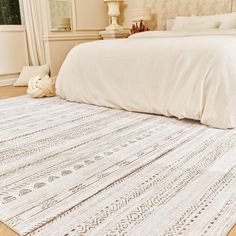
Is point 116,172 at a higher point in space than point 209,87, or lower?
lower

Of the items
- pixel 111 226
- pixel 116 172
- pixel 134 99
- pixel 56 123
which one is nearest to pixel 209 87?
pixel 134 99

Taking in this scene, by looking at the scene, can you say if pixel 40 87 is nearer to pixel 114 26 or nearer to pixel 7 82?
pixel 7 82

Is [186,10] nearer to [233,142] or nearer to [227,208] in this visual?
[233,142]

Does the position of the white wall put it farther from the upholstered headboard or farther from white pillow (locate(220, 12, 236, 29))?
white pillow (locate(220, 12, 236, 29))

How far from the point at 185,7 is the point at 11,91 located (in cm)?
276

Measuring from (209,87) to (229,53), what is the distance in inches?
10.3

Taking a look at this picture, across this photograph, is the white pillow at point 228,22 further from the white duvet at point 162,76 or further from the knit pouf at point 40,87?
the knit pouf at point 40,87

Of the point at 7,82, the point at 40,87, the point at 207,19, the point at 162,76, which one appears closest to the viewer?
the point at 162,76

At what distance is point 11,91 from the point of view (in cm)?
398

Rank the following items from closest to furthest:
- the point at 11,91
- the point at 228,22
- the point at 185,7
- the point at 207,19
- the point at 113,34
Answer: the point at 228,22 → the point at 207,19 → the point at 11,91 → the point at 185,7 → the point at 113,34

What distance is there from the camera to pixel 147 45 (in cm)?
248

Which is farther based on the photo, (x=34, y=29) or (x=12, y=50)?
(x=34, y=29)

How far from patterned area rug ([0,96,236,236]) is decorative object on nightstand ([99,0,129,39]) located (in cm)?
289

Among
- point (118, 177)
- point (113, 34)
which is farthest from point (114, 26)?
point (118, 177)
